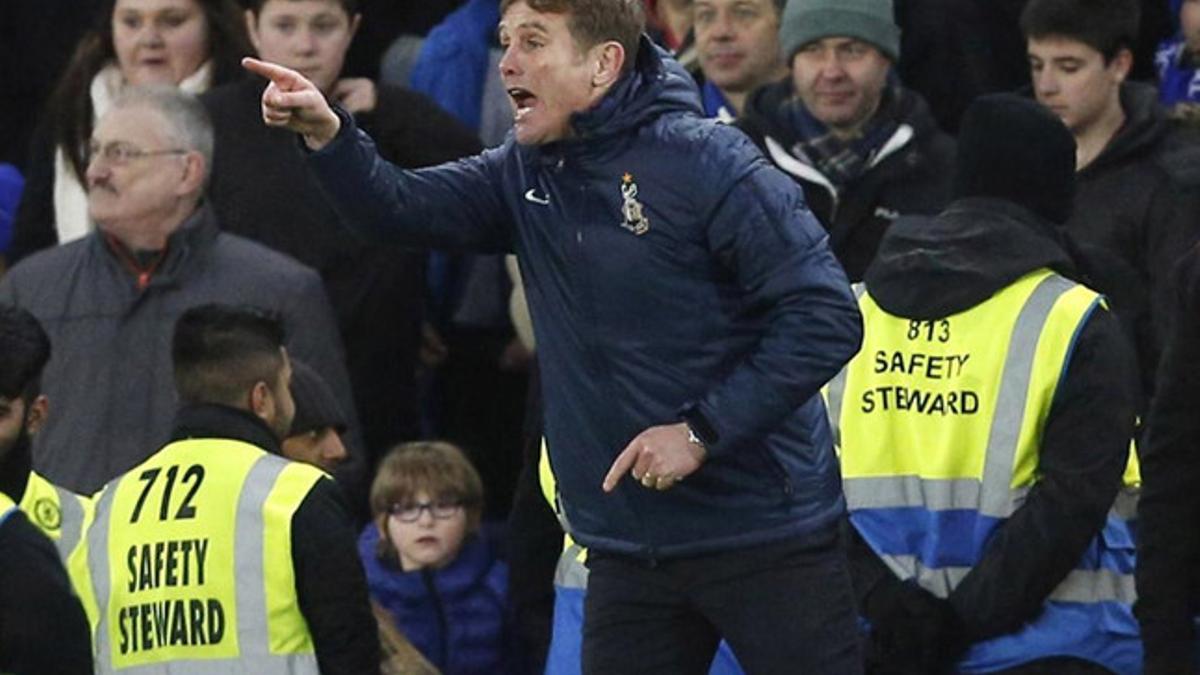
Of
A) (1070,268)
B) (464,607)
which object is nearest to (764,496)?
(1070,268)

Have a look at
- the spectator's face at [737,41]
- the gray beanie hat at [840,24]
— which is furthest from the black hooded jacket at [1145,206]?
the spectator's face at [737,41]

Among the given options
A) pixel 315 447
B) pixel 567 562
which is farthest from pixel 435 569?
pixel 567 562

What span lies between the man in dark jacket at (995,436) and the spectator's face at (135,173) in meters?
2.53

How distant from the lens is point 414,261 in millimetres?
10000

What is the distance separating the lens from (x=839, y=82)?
31.0 feet

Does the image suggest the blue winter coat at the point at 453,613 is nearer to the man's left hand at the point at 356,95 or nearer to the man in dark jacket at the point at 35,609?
the man's left hand at the point at 356,95

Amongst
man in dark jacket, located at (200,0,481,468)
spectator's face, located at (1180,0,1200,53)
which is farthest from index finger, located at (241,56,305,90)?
spectator's face, located at (1180,0,1200,53)

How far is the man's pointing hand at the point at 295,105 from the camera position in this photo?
617 cm

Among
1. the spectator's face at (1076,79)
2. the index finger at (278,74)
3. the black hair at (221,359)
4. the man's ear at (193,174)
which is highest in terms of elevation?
the spectator's face at (1076,79)

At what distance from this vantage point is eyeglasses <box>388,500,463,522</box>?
925 centimetres

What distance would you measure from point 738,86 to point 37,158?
7.51 ft

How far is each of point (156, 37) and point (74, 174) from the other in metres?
0.52

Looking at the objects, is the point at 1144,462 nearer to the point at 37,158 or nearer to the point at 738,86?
the point at 738,86

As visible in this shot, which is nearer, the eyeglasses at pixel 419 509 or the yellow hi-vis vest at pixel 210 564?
the yellow hi-vis vest at pixel 210 564
